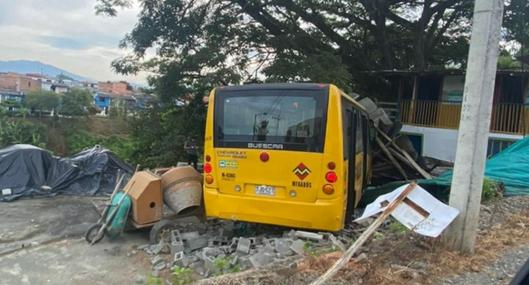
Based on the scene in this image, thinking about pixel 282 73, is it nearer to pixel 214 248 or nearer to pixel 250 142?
pixel 250 142

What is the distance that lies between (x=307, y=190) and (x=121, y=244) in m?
3.10

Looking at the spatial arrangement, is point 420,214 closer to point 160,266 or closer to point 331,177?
point 331,177

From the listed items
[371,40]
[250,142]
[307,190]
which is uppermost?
[371,40]

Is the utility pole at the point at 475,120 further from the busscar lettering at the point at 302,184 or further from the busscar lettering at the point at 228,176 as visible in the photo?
the busscar lettering at the point at 228,176

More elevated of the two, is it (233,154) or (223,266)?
(233,154)

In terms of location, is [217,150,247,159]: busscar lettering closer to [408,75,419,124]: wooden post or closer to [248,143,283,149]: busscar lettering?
[248,143,283,149]: busscar lettering

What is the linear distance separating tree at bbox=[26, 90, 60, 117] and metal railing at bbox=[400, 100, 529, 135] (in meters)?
28.5

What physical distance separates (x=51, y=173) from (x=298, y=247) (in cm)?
910

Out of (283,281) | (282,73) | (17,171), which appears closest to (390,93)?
(282,73)

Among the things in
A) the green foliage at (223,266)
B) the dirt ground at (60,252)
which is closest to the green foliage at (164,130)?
the dirt ground at (60,252)

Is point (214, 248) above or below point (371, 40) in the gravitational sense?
below

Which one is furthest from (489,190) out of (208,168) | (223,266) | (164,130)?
(164,130)

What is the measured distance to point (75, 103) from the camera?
3575 centimetres

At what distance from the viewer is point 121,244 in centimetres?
653
